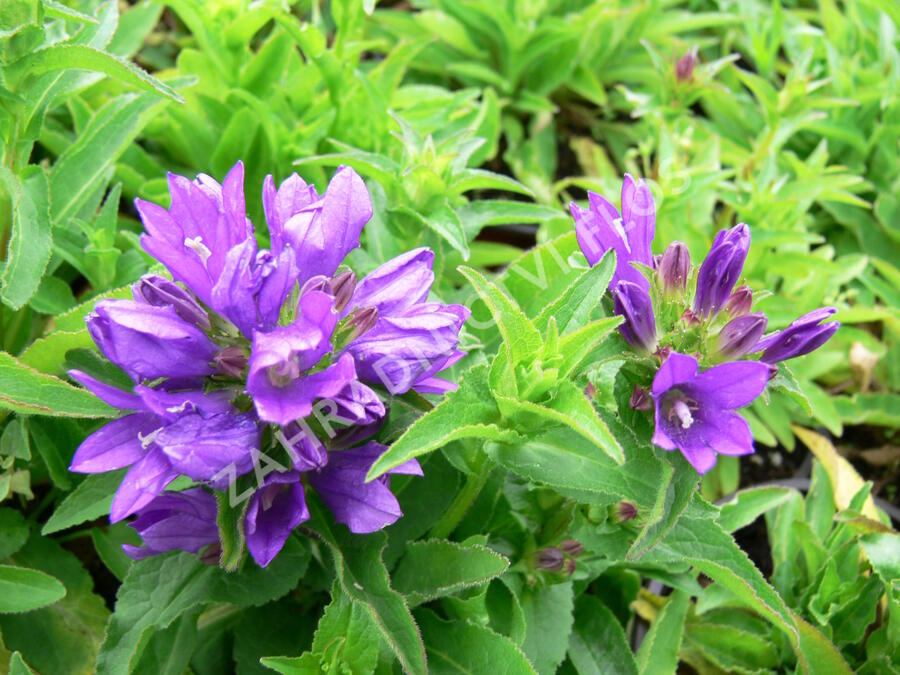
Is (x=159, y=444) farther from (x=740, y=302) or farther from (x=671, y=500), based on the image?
(x=740, y=302)

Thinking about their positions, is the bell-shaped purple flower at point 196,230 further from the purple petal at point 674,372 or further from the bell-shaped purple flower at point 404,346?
the purple petal at point 674,372

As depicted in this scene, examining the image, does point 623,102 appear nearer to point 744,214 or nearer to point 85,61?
point 744,214

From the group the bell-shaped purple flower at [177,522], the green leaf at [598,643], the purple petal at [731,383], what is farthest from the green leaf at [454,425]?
the green leaf at [598,643]

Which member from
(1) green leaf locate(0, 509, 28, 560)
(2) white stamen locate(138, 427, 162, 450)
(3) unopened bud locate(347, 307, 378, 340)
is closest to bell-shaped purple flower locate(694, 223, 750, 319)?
(3) unopened bud locate(347, 307, 378, 340)

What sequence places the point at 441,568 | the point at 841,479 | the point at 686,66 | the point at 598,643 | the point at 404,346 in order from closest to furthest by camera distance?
the point at 404,346 → the point at 441,568 → the point at 598,643 → the point at 841,479 → the point at 686,66

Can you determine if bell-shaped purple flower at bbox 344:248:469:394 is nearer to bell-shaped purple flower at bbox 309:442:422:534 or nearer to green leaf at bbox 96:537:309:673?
bell-shaped purple flower at bbox 309:442:422:534

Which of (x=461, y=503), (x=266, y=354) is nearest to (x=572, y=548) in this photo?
(x=461, y=503)

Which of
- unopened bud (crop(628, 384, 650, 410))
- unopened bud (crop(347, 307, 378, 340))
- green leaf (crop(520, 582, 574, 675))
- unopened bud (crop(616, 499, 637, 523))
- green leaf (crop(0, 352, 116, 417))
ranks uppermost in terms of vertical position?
unopened bud (crop(347, 307, 378, 340))
